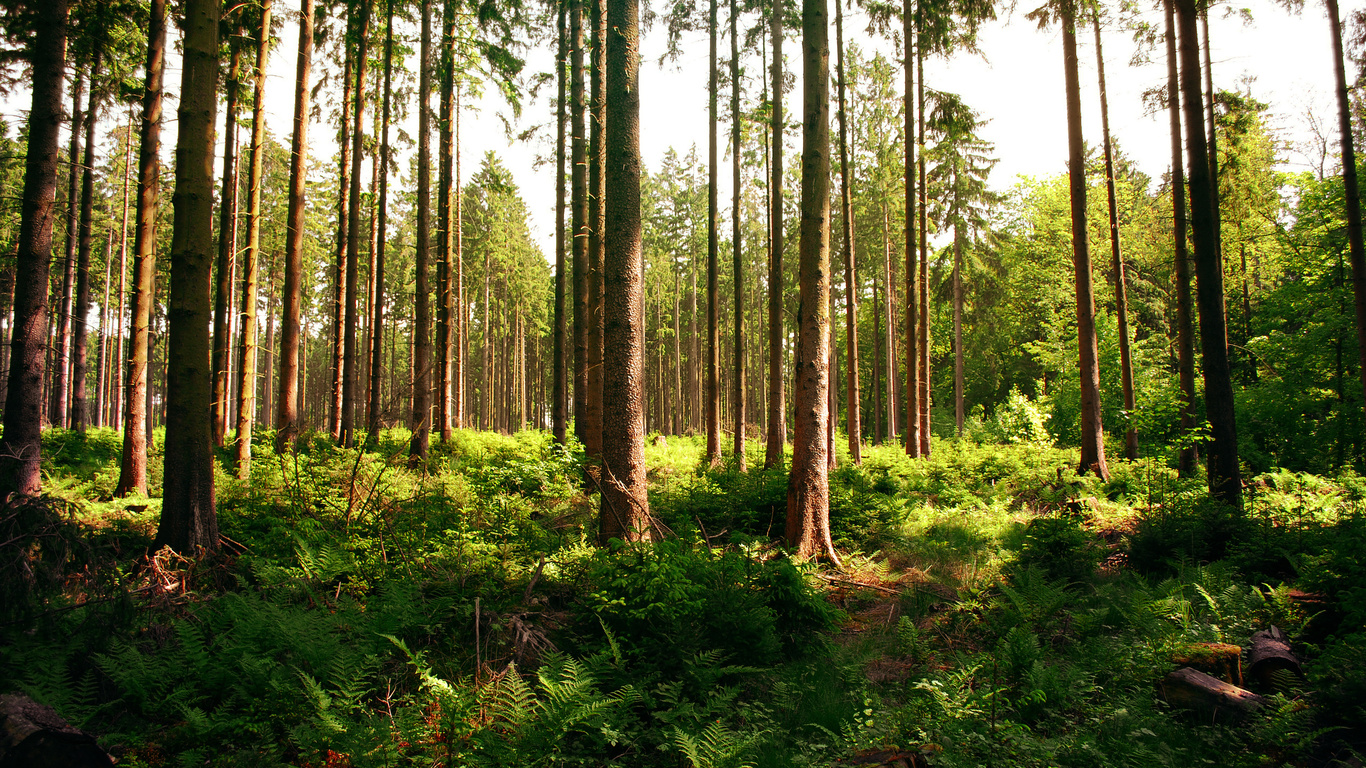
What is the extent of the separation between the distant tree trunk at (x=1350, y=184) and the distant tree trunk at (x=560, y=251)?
1707 centimetres

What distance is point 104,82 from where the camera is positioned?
12.9m

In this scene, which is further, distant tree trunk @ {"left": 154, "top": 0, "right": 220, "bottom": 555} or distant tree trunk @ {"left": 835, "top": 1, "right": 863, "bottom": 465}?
distant tree trunk @ {"left": 835, "top": 1, "right": 863, "bottom": 465}

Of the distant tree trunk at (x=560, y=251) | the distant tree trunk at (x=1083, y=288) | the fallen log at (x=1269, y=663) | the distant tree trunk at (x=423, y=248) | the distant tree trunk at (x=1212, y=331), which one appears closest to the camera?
the fallen log at (x=1269, y=663)

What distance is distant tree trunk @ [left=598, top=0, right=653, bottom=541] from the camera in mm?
7098

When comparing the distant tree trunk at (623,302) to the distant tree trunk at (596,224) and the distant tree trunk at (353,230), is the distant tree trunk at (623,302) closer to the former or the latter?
the distant tree trunk at (596,224)

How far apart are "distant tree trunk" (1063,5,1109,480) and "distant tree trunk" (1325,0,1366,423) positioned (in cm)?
Answer: 511

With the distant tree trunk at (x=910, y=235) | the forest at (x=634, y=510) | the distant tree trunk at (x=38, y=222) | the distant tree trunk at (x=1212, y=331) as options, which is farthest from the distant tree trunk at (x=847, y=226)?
the distant tree trunk at (x=38, y=222)

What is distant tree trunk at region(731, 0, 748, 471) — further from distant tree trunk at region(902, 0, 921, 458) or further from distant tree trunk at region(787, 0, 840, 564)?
distant tree trunk at region(787, 0, 840, 564)

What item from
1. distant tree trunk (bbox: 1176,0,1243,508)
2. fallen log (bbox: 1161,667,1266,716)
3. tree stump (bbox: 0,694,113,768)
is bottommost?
fallen log (bbox: 1161,667,1266,716)

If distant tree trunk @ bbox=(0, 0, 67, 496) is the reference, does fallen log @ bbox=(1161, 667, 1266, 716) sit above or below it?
below

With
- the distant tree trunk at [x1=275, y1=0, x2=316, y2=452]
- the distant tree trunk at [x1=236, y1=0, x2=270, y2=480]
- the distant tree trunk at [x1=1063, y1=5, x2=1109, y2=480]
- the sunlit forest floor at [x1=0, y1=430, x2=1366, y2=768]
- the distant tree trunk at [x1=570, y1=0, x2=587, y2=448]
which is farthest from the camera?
the distant tree trunk at [x1=570, y1=0, x2=587, y2=448]

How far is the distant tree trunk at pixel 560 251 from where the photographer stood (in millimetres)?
14602

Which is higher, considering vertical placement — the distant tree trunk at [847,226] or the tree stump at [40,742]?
the distant tree trunk at [847,226]

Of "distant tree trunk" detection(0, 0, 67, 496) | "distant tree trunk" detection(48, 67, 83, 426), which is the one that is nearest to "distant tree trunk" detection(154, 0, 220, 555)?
"distant tree trunk" detection(0, 0, 67, 496)
